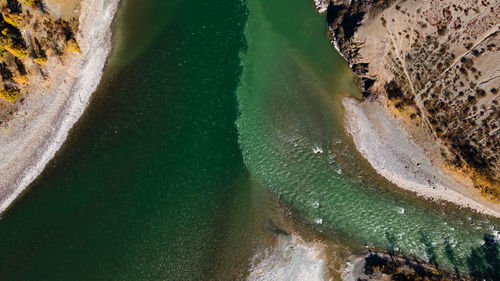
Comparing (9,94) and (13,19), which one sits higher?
(13,19)

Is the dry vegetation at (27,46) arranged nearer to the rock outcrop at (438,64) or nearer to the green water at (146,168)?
the green water at (146,168)

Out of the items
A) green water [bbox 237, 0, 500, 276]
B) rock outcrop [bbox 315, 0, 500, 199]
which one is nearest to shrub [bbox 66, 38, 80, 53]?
green water [bbox 237, 0, 500, 276]

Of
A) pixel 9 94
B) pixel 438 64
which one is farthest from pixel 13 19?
pixel 438 64

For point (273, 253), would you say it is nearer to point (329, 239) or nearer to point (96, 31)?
point (329, 239)

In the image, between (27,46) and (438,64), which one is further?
(27,46)

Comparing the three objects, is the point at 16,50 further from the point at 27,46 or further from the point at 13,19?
the point at 13,19

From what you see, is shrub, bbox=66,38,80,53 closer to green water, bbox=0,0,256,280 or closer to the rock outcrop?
green water, bbox=0,0,256,280

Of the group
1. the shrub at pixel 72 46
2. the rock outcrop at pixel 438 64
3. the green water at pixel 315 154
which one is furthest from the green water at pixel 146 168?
the rock outcrop at pixel 438 64
